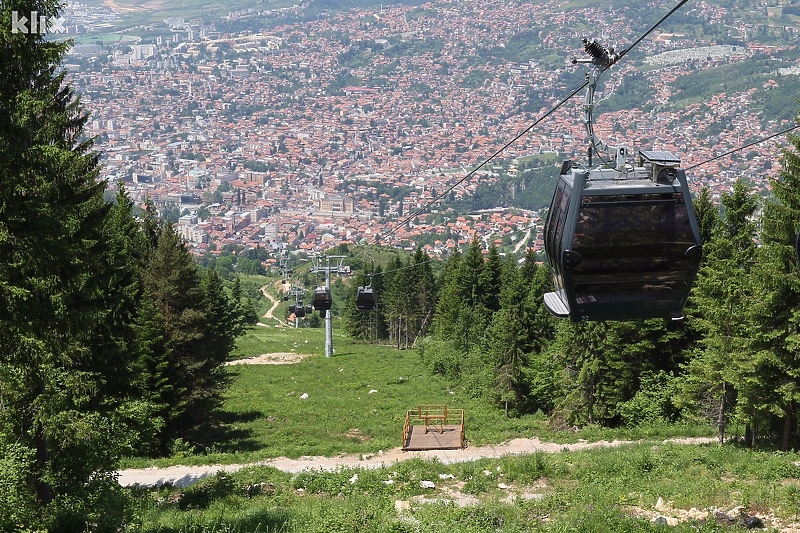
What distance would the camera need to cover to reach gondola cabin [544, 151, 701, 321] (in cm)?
871

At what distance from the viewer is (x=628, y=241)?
8.84 meters

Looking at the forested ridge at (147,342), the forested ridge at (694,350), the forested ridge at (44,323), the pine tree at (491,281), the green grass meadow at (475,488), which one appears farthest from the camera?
the pine tree at (491,281)

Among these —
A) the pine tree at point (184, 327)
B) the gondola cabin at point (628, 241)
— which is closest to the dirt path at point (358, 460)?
the pine tree at point (184, 327)

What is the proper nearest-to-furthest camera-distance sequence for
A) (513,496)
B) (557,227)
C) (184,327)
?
(557,227)
(513,496)
(184,327)

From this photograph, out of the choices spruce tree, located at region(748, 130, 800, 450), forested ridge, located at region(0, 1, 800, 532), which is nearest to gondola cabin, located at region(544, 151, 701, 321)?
forested ridge, located at region(0, 1, 800, 532)

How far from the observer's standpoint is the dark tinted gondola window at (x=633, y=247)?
873cm

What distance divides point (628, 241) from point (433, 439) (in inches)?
543

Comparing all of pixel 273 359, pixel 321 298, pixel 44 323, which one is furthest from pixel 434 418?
pixel 273 359

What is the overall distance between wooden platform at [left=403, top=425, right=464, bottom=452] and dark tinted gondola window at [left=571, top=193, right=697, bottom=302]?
12.5 m

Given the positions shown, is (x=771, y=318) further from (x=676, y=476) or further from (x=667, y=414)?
(x=667, y=414)

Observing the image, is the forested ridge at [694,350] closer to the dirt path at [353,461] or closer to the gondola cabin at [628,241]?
the dirt path at [353,461]

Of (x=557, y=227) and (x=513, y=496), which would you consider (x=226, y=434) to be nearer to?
(x=513, y=496)

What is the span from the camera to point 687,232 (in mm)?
8812

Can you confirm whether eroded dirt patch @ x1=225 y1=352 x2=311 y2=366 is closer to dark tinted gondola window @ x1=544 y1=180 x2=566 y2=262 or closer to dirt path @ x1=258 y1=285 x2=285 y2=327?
dark tinted gondola window @ x1=544 y1=180 x2=566 y2=262
